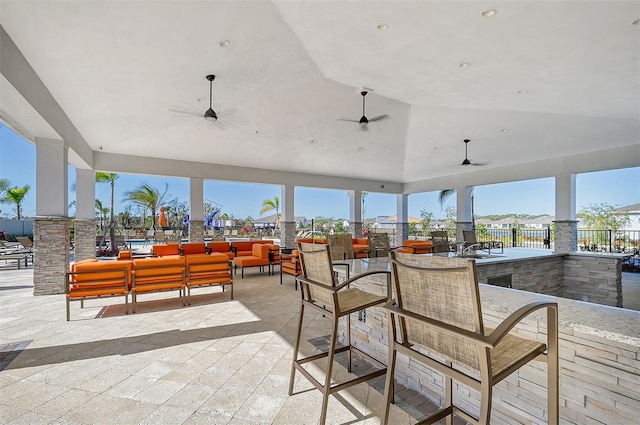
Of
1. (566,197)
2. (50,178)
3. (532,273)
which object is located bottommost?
(532,273)

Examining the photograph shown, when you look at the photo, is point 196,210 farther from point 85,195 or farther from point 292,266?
point 292,266

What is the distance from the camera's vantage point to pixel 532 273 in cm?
461

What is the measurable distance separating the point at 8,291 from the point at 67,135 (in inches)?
114

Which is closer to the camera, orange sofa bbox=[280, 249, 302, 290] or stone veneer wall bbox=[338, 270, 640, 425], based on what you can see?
stone veneer wall bbox=[338, 270, 640, 425]

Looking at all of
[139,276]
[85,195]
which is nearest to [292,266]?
[139,276]

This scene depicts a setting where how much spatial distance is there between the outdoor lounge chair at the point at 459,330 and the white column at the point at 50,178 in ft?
20.5

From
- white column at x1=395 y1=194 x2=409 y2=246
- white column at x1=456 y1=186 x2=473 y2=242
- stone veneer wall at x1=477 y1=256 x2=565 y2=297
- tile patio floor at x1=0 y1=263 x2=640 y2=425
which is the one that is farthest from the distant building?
tile patio floor at x1=0 y1=263 x2=640 y2=425

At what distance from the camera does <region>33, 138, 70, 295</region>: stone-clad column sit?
5164 mm

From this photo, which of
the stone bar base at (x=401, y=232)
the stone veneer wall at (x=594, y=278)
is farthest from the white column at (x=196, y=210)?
the stone veneer wall at (x=594, y=278)

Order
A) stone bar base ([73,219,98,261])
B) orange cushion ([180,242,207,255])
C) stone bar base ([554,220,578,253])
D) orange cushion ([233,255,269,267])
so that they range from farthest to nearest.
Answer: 1. stone bar base ([554,220,578,253])
2. orange cushion ([180,242,207,255])
3. stone bar base ([73,219,98,261])
4. orange cushion ([233,255,269,267])

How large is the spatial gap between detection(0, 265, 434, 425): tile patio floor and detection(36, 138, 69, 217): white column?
1.63m

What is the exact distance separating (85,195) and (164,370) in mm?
7332

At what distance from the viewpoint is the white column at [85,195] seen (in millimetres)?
7852

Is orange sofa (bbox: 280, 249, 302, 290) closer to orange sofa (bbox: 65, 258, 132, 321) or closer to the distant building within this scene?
orange sofa (bbox: 65, 258, 132, 321)
